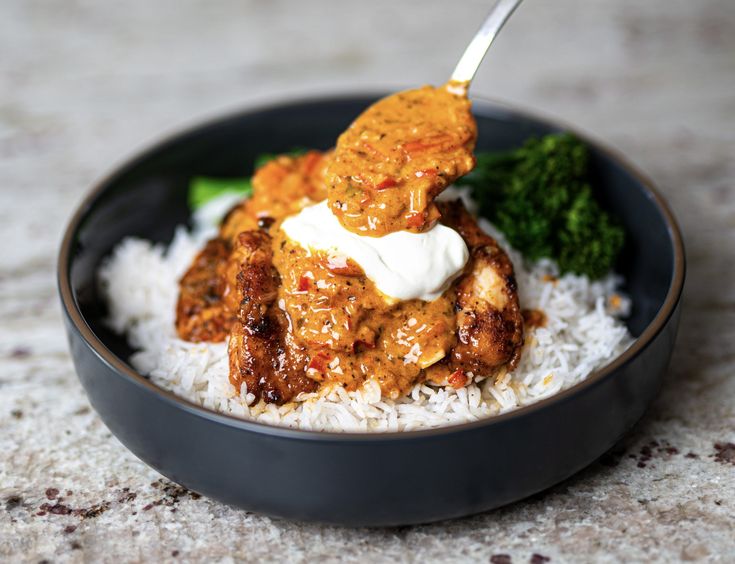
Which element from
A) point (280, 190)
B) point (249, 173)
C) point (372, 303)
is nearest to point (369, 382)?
point (372, 303)

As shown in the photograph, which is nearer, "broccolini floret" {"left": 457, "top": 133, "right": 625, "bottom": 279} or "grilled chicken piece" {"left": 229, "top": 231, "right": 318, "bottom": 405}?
"grilled chicken piece" {"left": 229, "top": 231, "right": 318, "bottom": 405}

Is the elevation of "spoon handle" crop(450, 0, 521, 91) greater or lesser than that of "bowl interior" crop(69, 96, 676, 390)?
greater

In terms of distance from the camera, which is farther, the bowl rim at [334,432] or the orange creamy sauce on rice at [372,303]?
the orange creamy sauce on rice at [372,303]

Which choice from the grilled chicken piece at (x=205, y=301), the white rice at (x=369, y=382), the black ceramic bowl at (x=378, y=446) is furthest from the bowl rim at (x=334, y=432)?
the grilled chicken piece at (x=205, y=301)

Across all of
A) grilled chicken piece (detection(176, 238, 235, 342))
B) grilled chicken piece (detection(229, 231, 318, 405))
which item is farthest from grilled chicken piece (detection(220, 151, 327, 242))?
grilled chicken piece (detection(229, 231, 318, 405))

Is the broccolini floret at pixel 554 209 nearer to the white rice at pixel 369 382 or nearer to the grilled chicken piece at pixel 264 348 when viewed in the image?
the white rice at pixel 369 382

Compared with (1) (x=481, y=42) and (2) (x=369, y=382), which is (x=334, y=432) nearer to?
(2) (x=369, y=382)

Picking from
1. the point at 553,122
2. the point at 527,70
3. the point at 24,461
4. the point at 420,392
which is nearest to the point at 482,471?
the point at 420,392

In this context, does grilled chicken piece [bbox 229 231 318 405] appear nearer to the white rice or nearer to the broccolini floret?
the white rice
